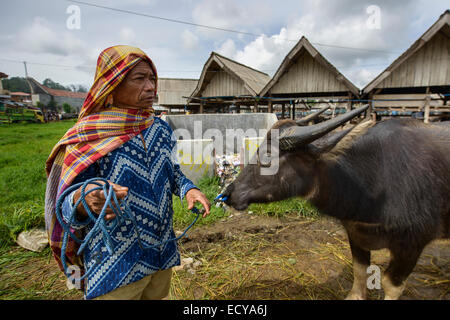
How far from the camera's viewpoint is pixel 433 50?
6.85m

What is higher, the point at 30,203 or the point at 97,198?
the point at 97,198

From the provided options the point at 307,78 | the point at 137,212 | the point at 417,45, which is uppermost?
the point at 417,45

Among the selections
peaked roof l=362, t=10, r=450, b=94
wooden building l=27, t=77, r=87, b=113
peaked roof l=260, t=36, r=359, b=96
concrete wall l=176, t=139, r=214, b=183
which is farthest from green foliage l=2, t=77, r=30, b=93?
peaked roof l=362, t=10, r=450, b=94

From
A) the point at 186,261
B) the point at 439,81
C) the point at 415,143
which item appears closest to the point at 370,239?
the point at 415,143

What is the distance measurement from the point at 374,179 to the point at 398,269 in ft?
2.87

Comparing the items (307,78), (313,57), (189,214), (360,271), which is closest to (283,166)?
(360,271)

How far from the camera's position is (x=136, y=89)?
1.35m

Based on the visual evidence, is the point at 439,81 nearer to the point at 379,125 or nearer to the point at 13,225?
the point at 379,125

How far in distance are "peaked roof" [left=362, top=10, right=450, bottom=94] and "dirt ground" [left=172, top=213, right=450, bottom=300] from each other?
18.8ft

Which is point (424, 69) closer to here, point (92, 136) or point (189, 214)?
point (189, 214)

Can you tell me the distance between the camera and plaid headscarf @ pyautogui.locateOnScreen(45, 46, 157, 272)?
48.1 inches

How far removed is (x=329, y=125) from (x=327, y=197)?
630mm

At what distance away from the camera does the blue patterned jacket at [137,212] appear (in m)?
1.30

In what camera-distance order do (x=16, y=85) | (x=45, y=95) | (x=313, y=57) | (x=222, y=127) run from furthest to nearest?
(x=16, y=85) < (x=45, y=95) < (x=313, y=57) < (x=222, y=127)
